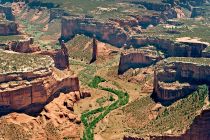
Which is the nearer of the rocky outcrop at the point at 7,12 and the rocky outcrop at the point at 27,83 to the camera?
the rocky outcrop at the point at 27,83

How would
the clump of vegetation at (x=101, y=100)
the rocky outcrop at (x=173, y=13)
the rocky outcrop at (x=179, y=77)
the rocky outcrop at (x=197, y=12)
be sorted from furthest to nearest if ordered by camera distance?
1. the rocky outcrop at (x=197, y=12)
2. the rocky outcrop at (x=173, y=13)
3. the clump of vegetation at (x=101, y=100)
4. the rocky outcrop at (x=179, y=77)

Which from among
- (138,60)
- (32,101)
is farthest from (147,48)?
(32,101)

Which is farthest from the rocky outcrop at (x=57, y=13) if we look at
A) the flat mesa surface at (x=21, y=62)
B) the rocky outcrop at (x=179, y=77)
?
the rocky outcrop at (x=179, y=77)

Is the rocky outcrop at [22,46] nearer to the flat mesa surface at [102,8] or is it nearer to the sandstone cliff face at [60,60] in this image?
the sandstone cliff face at [60,60]

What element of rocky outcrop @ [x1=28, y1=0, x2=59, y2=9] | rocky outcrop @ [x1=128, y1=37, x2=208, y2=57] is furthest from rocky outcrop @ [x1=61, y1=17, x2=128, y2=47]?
rocky outcrop @ [x1=28, y1=0, x2=59, y2=9]

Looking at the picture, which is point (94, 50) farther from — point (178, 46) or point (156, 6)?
point (156, 6)

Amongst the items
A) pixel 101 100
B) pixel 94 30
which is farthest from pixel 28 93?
pixel 94 30

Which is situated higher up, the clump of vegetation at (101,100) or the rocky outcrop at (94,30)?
the rocky outcrop at (94,30)

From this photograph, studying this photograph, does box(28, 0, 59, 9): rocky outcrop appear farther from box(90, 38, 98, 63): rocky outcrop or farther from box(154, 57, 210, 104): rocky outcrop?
box(154, 57, 210, 104): rocky outcrop

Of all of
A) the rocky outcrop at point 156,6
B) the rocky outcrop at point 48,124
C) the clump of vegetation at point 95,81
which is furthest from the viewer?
the rocky outcrop at point 156,6

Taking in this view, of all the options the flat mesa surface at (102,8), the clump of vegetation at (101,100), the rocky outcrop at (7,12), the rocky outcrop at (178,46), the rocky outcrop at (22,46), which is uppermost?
the rocky outcrop at (178,46)
